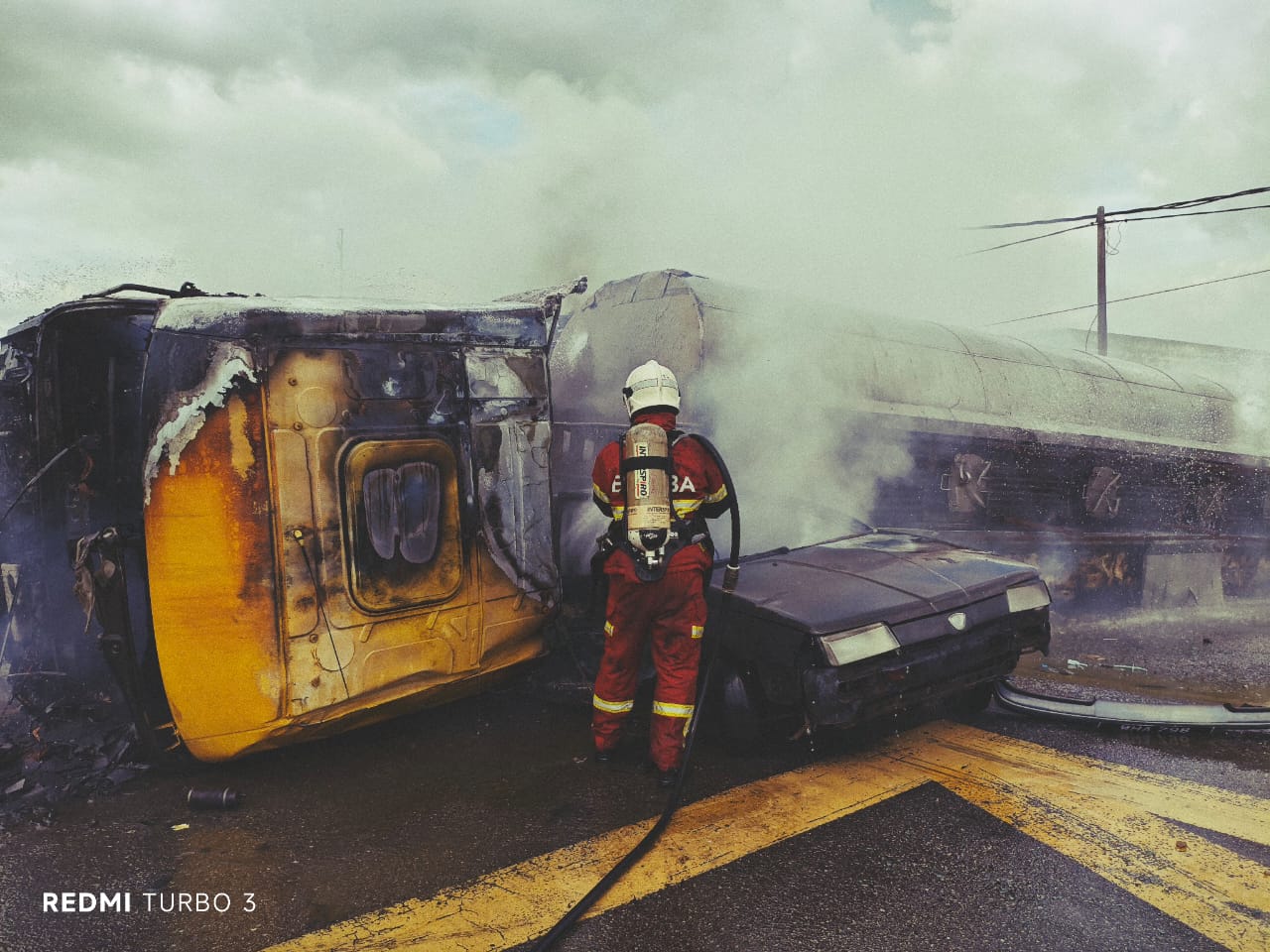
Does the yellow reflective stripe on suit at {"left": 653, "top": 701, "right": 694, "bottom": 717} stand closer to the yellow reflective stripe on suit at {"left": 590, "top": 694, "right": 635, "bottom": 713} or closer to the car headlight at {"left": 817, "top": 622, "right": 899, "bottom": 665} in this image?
the yellow reflective stripe on suit at {"left": 590, "top": 694, "right": 635, "bottom": 713}

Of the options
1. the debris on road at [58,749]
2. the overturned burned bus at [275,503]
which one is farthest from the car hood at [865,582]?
the debris on road at [58,749]

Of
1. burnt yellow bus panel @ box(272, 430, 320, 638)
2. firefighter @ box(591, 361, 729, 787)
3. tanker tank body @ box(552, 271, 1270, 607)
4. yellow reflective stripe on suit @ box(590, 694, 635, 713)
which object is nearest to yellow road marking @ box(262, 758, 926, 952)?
firefighter @ box(591, 361, 729, 787)

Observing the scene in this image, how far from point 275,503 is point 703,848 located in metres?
2.15

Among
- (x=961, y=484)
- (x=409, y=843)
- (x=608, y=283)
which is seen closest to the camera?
(x=409, y=843)

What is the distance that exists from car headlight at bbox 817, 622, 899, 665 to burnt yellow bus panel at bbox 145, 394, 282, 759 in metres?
2.27

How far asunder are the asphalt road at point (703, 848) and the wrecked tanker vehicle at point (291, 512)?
0.38m

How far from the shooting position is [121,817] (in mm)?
3125

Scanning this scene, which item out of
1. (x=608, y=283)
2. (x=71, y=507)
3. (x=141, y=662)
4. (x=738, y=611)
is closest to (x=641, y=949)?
(x=738, y=611)

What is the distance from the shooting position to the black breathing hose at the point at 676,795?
2.30 m

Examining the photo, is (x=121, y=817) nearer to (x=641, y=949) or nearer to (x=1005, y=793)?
(x=641, y=949)

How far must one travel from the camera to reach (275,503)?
10.4 feet

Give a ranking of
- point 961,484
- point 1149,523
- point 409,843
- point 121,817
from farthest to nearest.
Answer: point 1149,523 → point 961,484 → point 121,817 → point 409,843

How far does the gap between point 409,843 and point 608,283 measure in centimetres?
514

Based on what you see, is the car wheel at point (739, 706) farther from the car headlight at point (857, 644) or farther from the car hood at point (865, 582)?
the car headlight at point (857, 644)
